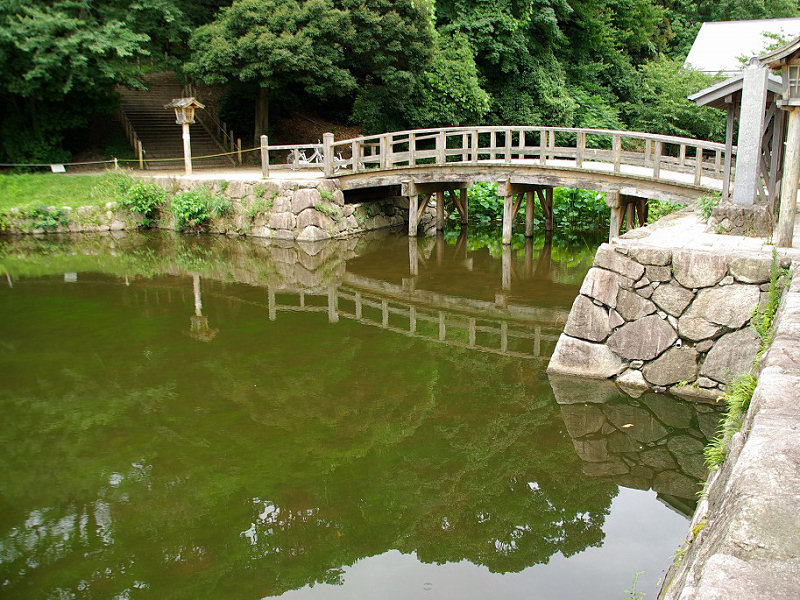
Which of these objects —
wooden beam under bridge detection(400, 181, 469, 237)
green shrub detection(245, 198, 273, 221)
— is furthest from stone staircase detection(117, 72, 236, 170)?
wooden beam under bridge detection(400, 181, 469, 237)

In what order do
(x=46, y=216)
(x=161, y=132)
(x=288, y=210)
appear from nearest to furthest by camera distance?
1. (x=288, y=210)
2. (x=46, y=216)
3. (x=161, y=132)

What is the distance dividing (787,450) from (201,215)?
1796 centimetres

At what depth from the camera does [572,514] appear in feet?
20.4

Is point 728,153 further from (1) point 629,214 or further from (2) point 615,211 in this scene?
(1) point 629,214

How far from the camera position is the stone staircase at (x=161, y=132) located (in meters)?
24.5

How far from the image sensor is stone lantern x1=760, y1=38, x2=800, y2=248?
27.0 feet

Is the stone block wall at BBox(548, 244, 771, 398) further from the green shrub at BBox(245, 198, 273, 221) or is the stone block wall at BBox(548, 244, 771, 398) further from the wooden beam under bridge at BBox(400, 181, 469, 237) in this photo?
the green shrub at BBox(245, 198, 273, 221)

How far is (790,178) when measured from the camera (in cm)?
844

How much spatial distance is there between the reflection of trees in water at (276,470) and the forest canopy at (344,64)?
1334cm

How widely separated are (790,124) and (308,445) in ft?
21.0

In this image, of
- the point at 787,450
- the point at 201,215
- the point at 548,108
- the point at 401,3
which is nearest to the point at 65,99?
the point at 201,215

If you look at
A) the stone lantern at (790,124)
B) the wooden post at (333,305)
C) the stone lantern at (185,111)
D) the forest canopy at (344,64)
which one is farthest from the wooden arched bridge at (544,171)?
the wooden post at (333,305)

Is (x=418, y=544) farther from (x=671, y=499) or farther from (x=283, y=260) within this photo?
(x=283, y=260)

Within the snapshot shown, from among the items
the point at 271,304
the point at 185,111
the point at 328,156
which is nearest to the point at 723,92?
the point at 271,304
